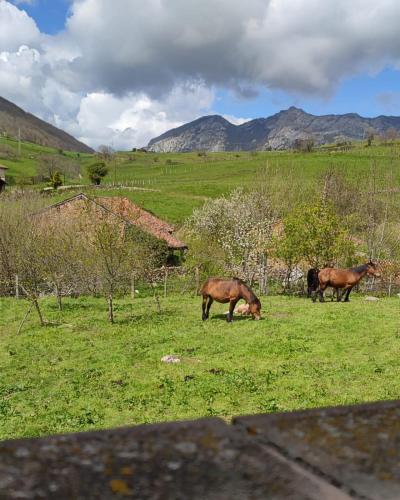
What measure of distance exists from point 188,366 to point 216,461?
44.8 ft

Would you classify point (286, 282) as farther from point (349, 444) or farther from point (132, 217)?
point (349, 444)

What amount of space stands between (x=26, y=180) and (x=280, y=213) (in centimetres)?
7885

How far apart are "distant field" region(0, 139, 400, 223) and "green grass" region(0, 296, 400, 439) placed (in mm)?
22129

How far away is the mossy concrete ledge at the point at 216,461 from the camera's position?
4.56 feet

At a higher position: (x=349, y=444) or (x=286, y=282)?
(x=349, y=444)

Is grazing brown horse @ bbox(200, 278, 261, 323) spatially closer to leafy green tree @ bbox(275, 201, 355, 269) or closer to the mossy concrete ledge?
leafy green tree @ bbox(275, 201, 355, 269)

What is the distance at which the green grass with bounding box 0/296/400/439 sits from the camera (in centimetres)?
1159

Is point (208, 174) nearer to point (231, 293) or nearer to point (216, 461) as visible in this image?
point (231, 293)

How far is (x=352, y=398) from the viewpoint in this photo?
11.7 metres

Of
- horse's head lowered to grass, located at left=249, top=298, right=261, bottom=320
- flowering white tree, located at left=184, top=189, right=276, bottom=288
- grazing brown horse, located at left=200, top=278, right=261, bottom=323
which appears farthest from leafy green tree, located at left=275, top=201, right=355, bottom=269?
grazing brown horse, located at left=200, top=278, right=261, bottom=323

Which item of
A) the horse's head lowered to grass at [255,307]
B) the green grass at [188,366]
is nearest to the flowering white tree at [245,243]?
the green grass at [188,366]

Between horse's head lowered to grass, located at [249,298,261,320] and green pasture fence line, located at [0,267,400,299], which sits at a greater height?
horse's head lowered to grass, located at [249,298,261,320]

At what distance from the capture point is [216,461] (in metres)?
1.54

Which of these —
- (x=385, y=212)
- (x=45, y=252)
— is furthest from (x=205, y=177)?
(x=45, y=252)
